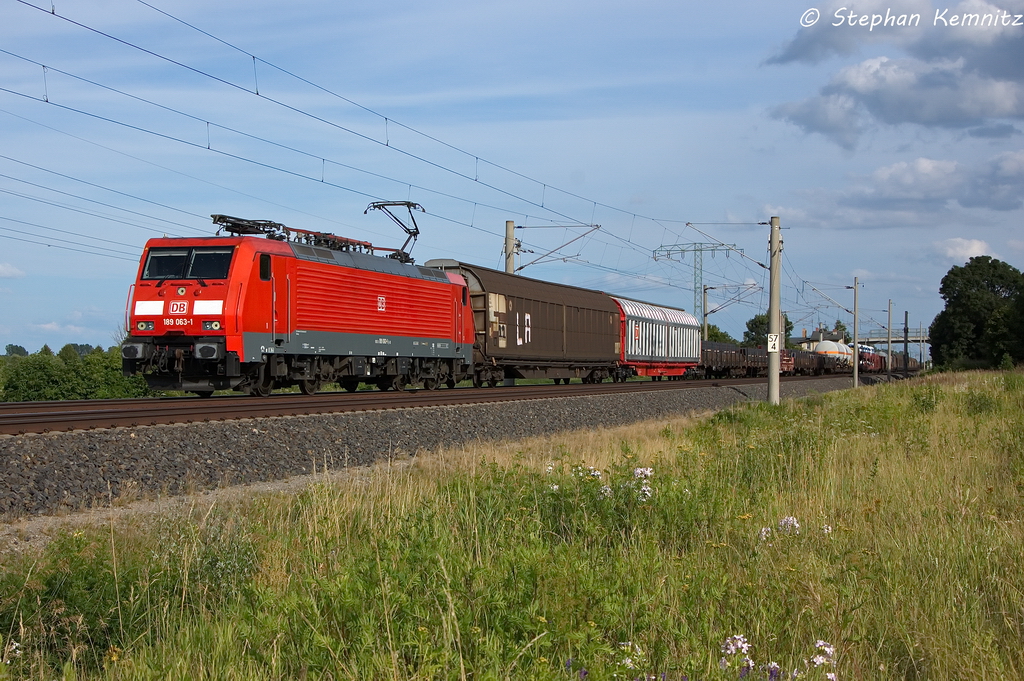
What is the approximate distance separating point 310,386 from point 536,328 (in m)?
11.9

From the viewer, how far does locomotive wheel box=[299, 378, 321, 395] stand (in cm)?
2094

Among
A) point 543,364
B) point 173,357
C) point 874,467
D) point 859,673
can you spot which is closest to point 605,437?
point 874,467

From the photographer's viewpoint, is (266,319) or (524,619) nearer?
(524,619)

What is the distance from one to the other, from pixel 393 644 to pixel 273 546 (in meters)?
2.84

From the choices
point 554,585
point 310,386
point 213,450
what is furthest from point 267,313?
point 554,585

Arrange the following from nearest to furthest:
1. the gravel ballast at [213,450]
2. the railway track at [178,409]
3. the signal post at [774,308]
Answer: the gravel ballast at [213,450]
the railway track at [178,409]
the signal post at [774,308]

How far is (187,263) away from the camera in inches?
724

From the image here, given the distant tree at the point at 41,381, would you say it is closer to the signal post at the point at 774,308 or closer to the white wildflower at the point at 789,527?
the signal post at the point at 774,308

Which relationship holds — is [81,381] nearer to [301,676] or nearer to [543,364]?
[543,364]

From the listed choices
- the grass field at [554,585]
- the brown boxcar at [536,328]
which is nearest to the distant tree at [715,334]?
the brown boxcar at [536,328]

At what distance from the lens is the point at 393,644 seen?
4.33 meters

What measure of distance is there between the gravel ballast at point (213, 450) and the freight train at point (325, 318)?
3.77m

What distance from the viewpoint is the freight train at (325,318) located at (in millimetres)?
17797

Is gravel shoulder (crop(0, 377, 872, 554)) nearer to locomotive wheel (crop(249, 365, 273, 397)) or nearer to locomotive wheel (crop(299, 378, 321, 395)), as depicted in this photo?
locomotive wheel (crop(249, 365, 273, 397))
